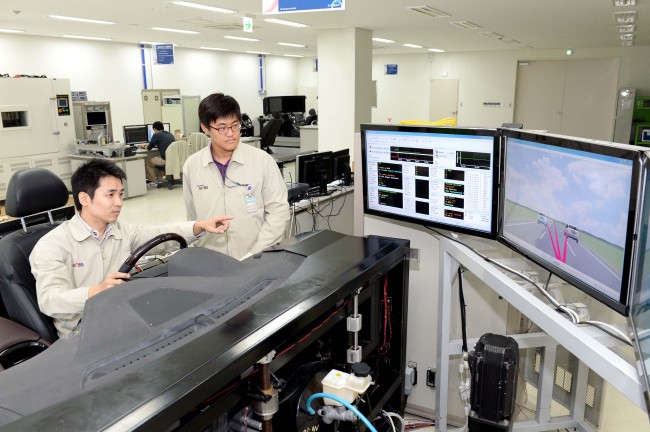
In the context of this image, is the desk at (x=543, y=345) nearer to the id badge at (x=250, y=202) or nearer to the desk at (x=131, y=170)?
the id badge at (x=250, y=202)

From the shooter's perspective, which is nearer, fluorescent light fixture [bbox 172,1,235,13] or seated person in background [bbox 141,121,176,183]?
fluorescent light fixture [bbox 172,1,235,13]

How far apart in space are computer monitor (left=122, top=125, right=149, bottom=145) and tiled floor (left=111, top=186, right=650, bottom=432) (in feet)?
3.15

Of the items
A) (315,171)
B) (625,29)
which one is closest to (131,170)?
(315,171)

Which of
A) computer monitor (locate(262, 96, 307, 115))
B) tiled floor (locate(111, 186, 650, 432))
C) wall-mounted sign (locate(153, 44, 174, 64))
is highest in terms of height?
Answer: wall-mounted sign (locate(153, 44, 174, 64))

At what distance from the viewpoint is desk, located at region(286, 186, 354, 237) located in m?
4.17

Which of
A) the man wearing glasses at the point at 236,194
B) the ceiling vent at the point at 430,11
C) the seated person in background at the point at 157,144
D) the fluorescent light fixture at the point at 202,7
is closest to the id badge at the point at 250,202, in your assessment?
the man wearing glasses at the point at 236,194

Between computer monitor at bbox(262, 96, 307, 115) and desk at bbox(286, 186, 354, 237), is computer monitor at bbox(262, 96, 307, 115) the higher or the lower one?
the higher one

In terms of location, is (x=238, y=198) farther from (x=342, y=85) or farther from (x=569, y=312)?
(x=342, y=85)

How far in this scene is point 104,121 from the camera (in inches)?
362

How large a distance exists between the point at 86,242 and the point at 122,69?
37.3 feet

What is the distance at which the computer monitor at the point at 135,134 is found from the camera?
945cm

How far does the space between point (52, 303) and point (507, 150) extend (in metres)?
1.77

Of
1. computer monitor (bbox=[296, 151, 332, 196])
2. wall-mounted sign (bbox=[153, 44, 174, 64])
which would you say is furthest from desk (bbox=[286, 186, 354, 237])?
wall-mounted sign (bbox=[153, 44, 174, 64])

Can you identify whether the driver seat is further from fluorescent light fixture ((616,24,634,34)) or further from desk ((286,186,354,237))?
fluorescent light fixture ((616,24,634,34))
